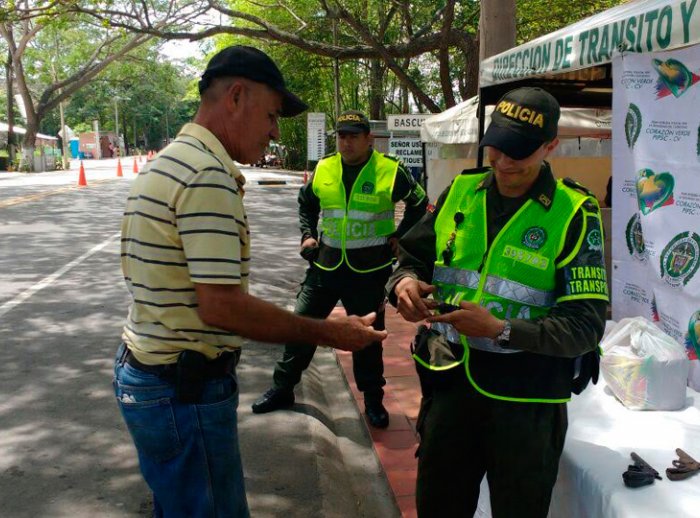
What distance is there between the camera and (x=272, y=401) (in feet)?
15.0

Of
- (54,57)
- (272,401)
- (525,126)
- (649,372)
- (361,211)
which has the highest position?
(54,57)

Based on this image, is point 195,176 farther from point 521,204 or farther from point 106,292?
point 106,292

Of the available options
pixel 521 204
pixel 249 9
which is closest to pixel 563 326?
pixel 521 204

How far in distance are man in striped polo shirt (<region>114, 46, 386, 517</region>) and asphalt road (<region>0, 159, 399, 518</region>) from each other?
1.54 meters

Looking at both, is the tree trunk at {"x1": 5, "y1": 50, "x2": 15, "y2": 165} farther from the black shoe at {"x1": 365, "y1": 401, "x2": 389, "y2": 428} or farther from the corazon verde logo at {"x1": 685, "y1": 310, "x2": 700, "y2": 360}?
the corazon verde logo at {"x1": 685, "y1": 310, "x2": 700, "y2": 360}

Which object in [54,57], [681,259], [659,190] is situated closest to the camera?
[681,259]

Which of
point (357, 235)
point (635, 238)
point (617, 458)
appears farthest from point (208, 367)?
point (635, 238)

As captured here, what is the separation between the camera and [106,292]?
306 inches

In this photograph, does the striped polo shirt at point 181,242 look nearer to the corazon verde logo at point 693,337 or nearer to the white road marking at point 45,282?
the corazon verde logo at point 693,337

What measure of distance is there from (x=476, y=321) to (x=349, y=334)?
38 cm

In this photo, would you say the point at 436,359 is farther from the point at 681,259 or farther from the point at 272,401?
the point at 272,401

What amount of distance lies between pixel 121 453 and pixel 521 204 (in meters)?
2.87

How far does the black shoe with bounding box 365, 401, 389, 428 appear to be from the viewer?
434 cm

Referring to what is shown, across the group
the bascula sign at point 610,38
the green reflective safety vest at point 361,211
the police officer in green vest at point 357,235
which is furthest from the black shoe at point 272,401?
the bascula sign at point 610,38
